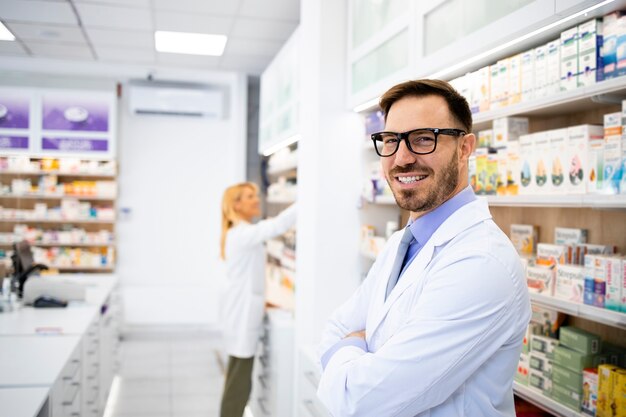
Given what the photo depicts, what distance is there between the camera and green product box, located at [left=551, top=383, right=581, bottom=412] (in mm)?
1972

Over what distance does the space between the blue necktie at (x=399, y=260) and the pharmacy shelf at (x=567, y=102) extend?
2.49 feet

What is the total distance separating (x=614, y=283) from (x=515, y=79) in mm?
874

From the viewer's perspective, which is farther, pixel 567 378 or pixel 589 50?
pixel 567 378

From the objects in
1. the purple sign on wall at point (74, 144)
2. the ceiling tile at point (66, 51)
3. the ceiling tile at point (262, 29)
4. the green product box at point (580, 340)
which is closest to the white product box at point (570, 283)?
the green product box at point (580, 340)

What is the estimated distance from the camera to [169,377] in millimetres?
5867

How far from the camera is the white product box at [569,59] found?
75.0 inches

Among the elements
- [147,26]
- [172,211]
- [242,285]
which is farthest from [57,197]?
[242,285]

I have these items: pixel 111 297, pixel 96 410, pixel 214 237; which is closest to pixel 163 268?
pixel 214 237

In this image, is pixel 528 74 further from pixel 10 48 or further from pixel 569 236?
pixel 10 48

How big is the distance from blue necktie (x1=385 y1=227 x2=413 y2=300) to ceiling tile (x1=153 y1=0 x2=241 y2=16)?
3.62m

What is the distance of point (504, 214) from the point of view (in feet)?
8.84

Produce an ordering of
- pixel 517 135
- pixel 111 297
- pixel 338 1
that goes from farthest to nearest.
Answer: pixel 111 297
pixel 338 1
pixel 517 135

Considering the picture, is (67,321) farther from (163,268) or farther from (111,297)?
(163,268)

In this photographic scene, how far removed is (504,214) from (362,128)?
1150 millimetres
